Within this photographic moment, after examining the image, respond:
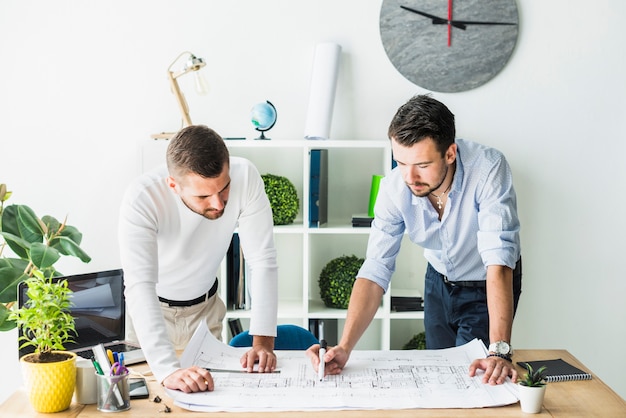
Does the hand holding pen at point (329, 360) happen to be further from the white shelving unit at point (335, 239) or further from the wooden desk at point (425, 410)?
the white shelving unit at point (335, 239)

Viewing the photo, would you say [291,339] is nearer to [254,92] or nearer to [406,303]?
[406,303]

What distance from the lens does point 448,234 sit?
2.50m

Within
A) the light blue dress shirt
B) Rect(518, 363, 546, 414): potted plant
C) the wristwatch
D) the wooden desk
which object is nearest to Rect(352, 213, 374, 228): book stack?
the light blue dress shirt

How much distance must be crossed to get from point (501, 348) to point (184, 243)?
104 centimetres

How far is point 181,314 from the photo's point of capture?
259 centimetres

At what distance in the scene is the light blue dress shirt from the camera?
7.41 feet

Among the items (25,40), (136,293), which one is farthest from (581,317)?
(25,40)

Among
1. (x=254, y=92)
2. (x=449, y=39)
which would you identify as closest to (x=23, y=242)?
(x=254, y=92)

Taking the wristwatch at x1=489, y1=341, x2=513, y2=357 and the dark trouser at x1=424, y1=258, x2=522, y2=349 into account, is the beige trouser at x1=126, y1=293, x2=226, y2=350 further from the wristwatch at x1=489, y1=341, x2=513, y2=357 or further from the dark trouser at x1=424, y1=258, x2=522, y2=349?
the wristwatch at x1=489, y1=341, x2=513, y2=357

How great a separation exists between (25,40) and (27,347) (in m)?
2.12

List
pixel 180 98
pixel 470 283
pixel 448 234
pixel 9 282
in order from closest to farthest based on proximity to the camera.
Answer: pixel 448 234 → pixel 470 283 → pixel 9 282 → pixel 180 98

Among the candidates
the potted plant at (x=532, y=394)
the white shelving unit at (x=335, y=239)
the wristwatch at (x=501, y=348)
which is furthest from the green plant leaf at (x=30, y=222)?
the potted plant at (x=532, y=394)

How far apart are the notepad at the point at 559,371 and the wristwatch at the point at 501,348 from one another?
5.7 inches

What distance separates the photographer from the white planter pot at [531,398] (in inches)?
70.7
